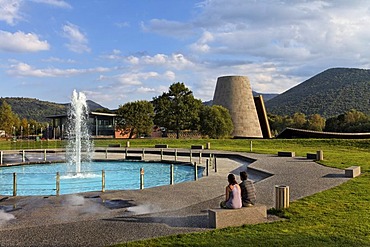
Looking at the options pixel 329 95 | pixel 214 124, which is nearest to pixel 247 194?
pixel 214 124

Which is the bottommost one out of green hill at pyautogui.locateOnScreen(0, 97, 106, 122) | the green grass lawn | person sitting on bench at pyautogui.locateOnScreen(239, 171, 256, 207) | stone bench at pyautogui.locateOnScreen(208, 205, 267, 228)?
the green grass lawn

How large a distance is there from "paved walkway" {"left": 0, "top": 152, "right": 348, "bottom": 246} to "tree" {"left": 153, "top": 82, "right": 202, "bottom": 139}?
3349 centimetres

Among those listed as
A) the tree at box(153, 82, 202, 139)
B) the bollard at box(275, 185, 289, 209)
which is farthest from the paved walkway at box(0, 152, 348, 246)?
the tree at box(153, 82, 202, 139)

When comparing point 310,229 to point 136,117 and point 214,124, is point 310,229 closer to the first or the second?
point 214,124

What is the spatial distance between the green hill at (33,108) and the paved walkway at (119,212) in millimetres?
120125

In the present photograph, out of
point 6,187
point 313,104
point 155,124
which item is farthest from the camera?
point 313,104

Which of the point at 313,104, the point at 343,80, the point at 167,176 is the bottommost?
the point at 167,176

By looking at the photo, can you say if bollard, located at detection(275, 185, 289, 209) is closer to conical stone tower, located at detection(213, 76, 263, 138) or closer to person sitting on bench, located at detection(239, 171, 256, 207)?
person sitting on bench, located at detection(239, 171, 256, 207)

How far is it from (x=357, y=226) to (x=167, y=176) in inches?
395

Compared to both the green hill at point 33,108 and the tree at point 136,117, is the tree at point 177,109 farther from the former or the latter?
the green hill at point 33,108

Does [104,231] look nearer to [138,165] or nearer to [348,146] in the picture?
[138,165]

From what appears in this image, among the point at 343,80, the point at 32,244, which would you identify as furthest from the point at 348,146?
the point at 343,80

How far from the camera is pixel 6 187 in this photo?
1250 cm

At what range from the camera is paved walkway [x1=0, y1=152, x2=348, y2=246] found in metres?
6.21
